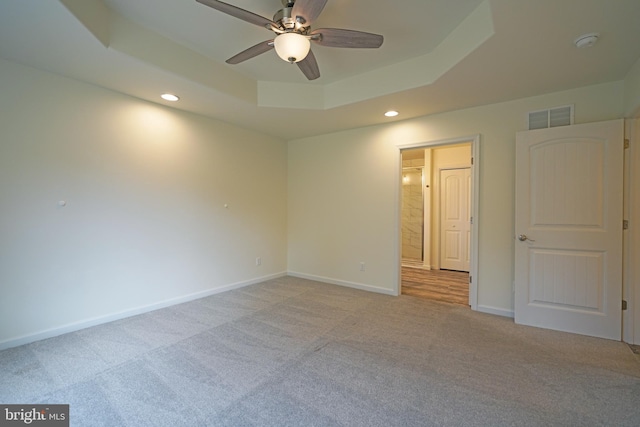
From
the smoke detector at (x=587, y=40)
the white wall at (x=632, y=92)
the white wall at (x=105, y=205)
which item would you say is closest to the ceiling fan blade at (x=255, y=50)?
the white wall at (x=105, y=205)

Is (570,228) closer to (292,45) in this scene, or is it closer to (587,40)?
(587,40)

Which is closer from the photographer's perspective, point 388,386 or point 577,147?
point 388,386

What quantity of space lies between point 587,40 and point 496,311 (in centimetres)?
272

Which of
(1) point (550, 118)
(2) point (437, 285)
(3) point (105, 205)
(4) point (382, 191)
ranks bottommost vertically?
(2) point (437, 285)

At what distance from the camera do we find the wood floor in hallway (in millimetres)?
3959

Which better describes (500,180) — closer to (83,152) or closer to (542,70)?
(542,70)

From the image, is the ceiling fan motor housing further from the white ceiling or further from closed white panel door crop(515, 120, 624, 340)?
closed white panel door crop(515, 120, 624, 340)

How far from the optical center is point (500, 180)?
128 inches

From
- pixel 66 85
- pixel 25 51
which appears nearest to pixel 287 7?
pixel 25 51

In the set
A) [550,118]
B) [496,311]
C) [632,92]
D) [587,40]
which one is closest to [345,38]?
[587,40]

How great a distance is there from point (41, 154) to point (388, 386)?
358 centimetres

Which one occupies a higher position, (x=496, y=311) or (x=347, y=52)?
(x=347, y=52)

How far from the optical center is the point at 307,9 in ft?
5.59

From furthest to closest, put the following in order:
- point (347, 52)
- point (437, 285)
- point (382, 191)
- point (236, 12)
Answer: point (437, 285) → point (382, 191) → point (347, 52) → point (236, 12)
